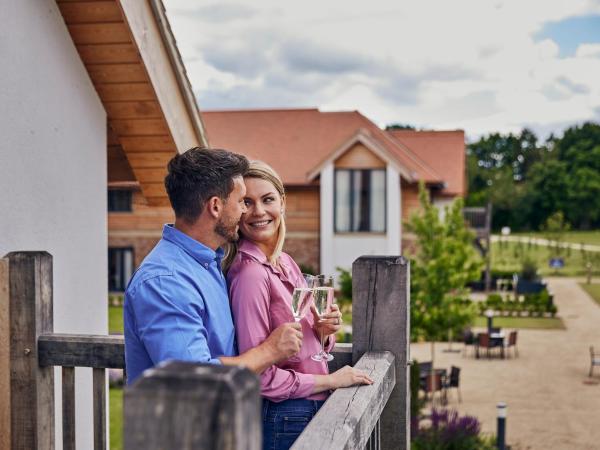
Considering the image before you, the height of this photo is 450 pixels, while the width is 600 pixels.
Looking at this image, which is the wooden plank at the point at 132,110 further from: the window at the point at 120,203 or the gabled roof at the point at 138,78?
the window at the point at 120,203

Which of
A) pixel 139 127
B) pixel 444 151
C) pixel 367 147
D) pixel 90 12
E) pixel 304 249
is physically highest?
pixel 444 151

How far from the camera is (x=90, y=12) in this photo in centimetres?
521

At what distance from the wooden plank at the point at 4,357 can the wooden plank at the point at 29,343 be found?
17 mm

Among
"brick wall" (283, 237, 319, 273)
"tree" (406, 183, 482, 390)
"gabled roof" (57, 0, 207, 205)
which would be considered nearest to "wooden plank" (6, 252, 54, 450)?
"gabled roof" (57, 0, 207, 205)

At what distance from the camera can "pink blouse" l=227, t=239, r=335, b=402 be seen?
9.96ft

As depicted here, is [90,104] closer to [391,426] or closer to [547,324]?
[391,426]

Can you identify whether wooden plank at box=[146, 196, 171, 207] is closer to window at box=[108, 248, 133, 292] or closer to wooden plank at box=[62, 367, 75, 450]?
wooden plank at box=[62, 367, 75, 450]

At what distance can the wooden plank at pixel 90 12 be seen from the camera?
5.11m

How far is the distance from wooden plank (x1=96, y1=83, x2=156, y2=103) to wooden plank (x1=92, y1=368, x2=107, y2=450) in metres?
2.38

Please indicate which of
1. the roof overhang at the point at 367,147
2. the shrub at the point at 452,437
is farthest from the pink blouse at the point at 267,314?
the roof overhang at the point at 367,147

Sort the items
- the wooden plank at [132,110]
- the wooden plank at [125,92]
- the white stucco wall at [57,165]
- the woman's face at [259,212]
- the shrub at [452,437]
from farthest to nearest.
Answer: the shrub at [452,437] < the wooden plank at [132,110] < the wooden plank at [125,92] < the white stucco wall at [57,165] < the woman's face at [259,212]

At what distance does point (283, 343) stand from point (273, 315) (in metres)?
0.31

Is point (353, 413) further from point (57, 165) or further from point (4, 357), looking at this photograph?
point (57, 165)

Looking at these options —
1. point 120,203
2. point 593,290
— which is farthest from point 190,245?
point 593,290
